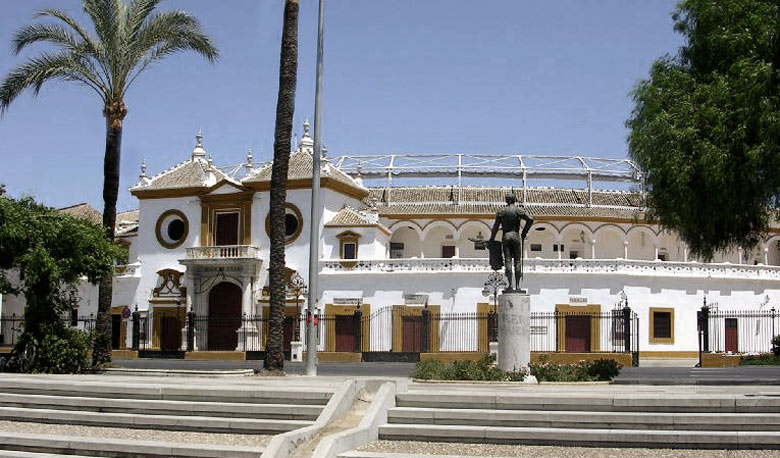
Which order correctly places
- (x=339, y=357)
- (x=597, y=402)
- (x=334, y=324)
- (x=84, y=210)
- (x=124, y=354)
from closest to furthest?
(x=597, y=402)
(x=339, y=357)
(x=334, y=324)
(x=124, y=354)
(x=84, y=210)

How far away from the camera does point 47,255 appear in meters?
19.9

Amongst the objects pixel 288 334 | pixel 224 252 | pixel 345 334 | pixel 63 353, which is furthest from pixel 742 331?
pixel 63 353

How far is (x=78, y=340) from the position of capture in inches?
833

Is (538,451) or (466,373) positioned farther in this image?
(466,373)

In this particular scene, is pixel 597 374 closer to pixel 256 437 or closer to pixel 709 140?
pixel 709 140

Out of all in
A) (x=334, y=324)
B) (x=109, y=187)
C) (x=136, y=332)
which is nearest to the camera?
(x=109, y=187)

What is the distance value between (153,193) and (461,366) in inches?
1307

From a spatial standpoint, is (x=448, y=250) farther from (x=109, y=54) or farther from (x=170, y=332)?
(x=109, y=54)

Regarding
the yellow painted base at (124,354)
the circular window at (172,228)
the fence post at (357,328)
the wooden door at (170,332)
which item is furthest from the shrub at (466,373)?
the circular window at (172,228)

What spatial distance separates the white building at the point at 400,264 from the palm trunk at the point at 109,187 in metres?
13.0

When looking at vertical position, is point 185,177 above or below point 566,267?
above

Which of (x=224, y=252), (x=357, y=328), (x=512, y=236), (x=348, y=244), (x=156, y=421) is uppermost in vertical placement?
(x=348, y=244)

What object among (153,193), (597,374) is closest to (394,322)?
(153,193)

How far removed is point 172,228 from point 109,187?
2295 cm
